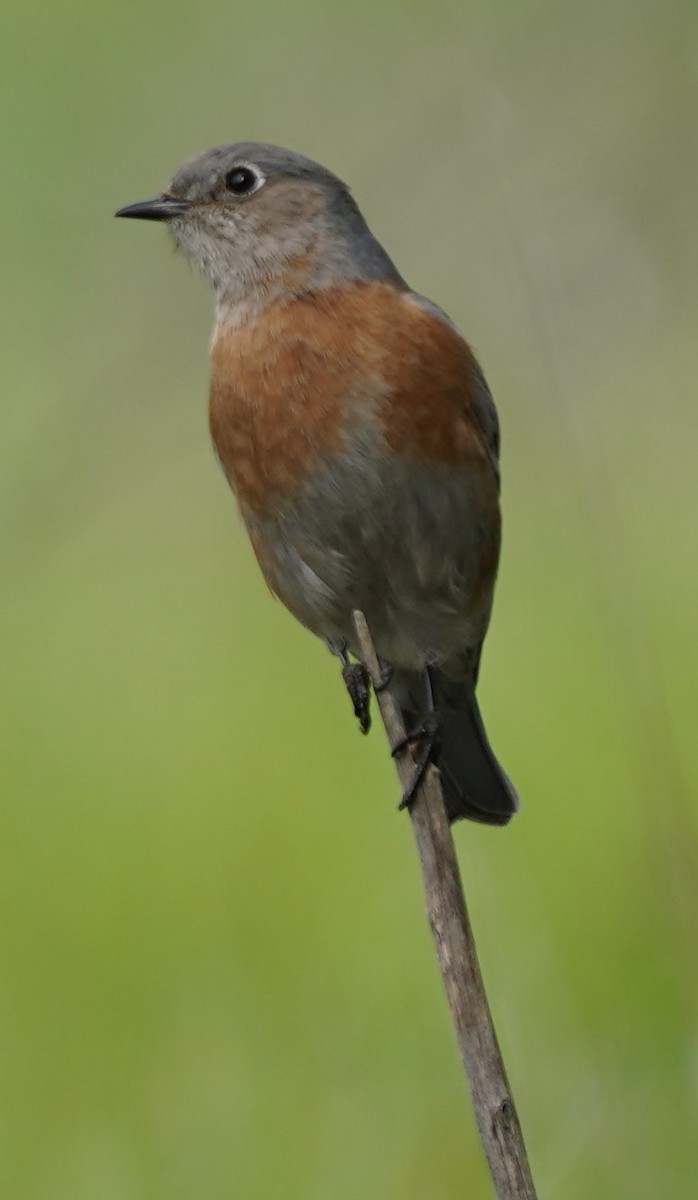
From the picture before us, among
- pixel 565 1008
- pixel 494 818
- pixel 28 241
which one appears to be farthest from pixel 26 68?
pixel 565 1008

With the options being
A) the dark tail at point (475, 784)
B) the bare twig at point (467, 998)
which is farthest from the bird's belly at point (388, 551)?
the bare twig at point (467, 998)

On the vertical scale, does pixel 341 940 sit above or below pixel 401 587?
below

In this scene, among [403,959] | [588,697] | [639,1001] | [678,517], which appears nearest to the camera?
[639,1001]

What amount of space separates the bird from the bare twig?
17.7 inches

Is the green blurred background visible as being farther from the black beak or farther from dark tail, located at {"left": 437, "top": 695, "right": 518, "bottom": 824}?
the black beak

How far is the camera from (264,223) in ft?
16.4

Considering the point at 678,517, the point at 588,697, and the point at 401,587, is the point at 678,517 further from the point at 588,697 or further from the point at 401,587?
the point at 401,587

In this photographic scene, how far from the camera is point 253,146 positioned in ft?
16.9

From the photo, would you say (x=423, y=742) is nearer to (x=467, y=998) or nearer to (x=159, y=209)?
(x=467, y=998)

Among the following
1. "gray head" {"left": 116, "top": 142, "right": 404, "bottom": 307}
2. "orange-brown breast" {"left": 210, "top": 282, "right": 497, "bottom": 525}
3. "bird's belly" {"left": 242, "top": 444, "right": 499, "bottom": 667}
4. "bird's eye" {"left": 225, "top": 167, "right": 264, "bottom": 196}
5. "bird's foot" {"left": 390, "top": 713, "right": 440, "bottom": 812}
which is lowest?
"bird's foot" {"left": 390, "top": 713, "right": 440, "bottom": 812}

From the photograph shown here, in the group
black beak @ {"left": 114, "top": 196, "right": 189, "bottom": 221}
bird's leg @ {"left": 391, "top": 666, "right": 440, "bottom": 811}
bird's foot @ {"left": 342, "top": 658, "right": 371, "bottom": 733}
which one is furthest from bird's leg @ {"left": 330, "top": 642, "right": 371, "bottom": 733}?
black beak @ {"left": 114, "top": 196, "right": 189, "bottom": 221}

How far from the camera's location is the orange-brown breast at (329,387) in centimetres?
440

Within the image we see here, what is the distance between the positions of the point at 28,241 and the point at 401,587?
3008mm

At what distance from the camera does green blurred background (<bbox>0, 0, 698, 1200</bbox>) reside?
14.5ft
